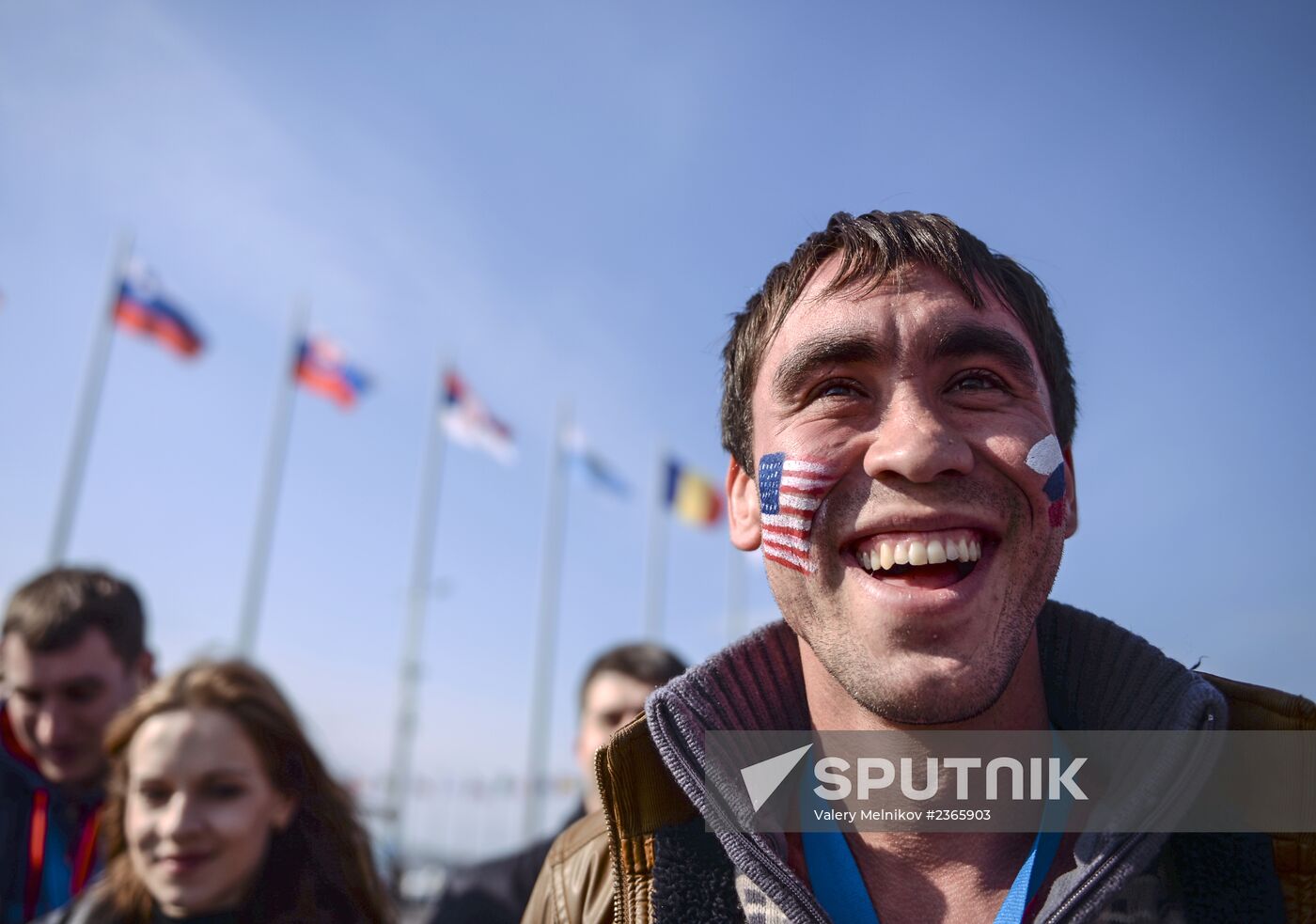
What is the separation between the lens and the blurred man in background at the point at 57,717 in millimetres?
3971

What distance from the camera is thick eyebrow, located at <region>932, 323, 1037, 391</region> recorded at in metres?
1.75

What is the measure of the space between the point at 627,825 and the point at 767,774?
297 mm

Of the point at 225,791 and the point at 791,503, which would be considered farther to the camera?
the point at 225,791

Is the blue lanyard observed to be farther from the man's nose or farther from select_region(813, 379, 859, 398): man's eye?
select_region(813, 379, 859, 398): man's eye

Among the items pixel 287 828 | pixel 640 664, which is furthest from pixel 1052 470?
pixel 640 664

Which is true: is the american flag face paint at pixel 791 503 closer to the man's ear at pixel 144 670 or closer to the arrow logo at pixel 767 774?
the arrow logo at pixel 767 774

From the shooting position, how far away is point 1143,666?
180cm

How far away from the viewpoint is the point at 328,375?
15.0 metres

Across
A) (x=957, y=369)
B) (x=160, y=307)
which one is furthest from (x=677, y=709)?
(x=160, y=307)

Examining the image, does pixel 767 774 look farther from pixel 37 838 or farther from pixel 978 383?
pixel 37 838

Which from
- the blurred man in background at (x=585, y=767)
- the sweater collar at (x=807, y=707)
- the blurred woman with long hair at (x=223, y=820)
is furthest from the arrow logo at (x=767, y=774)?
the blurred woman with long hair at (x=223, y=820)

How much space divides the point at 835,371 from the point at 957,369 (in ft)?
0.72

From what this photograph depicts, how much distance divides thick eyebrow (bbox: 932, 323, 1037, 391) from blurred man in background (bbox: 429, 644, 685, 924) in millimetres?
2027

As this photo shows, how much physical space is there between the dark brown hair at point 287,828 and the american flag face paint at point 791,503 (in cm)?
242
